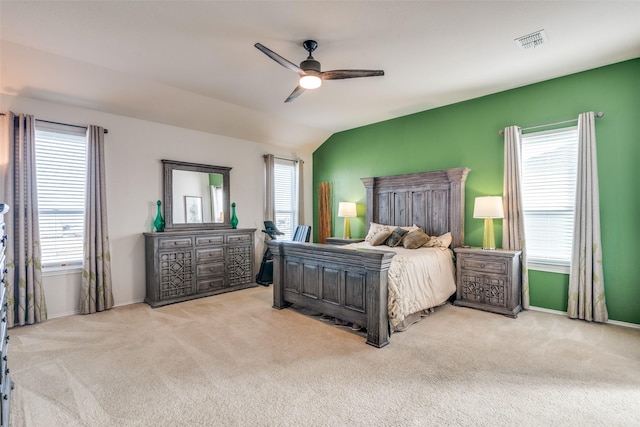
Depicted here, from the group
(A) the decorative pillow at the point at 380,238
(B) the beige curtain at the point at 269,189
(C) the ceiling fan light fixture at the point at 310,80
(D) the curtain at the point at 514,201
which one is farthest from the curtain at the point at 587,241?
(B) the beige curtain at the point at 269,189

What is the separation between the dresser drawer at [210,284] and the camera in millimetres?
4719

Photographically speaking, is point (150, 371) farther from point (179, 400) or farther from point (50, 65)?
point (50, 65)

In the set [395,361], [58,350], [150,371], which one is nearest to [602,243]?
[395,361]

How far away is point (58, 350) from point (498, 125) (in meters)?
5.80

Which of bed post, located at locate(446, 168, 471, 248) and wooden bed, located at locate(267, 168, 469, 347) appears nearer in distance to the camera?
wooden bed, located at locate(267, 168, 469, 347)

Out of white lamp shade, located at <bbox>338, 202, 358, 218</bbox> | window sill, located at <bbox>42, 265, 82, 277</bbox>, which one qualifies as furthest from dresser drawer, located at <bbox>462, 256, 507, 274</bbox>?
window sill, located at <bbox>42, 265, 82, 277</bbox>

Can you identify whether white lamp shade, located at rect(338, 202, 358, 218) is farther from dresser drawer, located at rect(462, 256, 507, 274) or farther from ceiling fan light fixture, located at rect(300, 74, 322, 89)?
ceiling fan light fixture, located at rect(300, 74, 322, 89)

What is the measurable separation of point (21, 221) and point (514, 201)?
6.06 meters

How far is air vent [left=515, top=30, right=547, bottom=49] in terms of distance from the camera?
2892 millimetres

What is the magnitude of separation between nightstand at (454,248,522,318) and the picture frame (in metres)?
4.02

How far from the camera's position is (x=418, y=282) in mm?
3543

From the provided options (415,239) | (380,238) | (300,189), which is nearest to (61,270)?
(300,189)

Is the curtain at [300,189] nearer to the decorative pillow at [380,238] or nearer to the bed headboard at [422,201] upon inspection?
the bed headboard at [422,201]

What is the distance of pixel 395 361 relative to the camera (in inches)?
104
